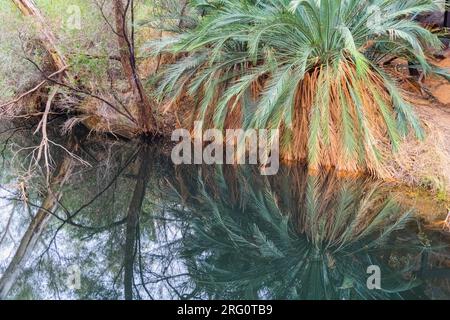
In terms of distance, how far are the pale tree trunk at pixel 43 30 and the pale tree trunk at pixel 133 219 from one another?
2675mm

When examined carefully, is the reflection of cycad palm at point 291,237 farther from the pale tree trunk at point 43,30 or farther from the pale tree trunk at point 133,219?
the pale tree trunk at point 43,30

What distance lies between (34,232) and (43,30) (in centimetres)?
551

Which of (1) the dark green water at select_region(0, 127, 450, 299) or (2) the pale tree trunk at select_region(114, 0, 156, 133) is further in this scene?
(2) the pale tree trunk at select_region(114, 0, 156, 133)

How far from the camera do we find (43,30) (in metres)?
10.6

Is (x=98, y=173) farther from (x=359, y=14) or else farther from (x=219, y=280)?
(x=359, y=14)

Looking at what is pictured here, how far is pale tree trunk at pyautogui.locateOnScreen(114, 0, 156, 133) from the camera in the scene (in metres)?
9.56

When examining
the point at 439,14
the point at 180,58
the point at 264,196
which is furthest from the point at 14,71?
the point at 439,14

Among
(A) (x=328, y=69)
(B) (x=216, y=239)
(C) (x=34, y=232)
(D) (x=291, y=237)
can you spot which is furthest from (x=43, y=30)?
(D) (x=291, y=237)

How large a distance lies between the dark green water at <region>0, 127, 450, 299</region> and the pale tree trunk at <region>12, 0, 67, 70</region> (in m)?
2.78

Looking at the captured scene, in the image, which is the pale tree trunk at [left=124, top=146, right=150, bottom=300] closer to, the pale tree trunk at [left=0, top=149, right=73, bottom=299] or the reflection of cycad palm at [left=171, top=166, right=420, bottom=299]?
the reflection of cycad palm at [left=171, top=166, right=420, bottom=299]

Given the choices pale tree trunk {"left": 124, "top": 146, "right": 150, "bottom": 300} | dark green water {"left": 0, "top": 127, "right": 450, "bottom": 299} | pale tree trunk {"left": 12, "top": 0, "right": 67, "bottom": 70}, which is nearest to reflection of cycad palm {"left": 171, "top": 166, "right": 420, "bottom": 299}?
dark green water {"left": 0, "top": 127, "right": 450, "bottom": 299}

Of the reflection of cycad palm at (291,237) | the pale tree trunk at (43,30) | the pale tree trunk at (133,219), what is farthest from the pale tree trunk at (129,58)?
the reflection of cycad palm at (291,237)
